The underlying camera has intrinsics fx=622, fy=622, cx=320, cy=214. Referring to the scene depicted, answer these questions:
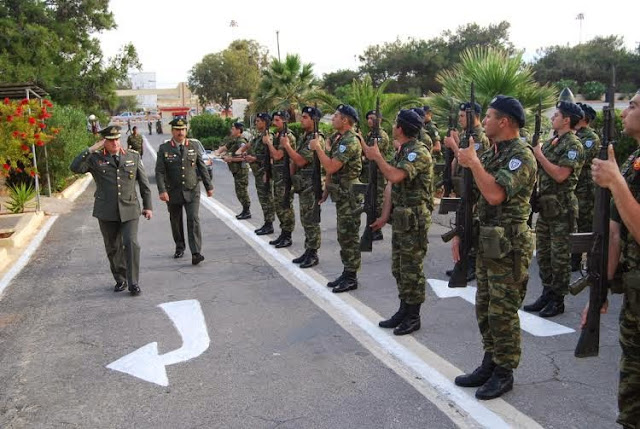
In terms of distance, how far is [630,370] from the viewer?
3.14 metres

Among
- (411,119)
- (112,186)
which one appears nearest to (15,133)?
(112,186)

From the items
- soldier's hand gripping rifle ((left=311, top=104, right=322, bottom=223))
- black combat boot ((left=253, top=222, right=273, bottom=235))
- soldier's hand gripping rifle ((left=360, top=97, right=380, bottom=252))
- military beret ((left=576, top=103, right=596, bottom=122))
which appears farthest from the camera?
black combat boot ((left=253, top=222, right=273, bottom=235))

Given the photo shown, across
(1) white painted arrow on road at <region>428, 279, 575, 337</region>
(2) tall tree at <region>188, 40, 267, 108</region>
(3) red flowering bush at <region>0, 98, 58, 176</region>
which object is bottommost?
(1) white painted arrow on road at <region>428, 279, 575, 337</region>

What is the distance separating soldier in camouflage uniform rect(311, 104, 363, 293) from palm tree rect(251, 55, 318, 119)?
71.0ft

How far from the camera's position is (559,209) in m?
5.98

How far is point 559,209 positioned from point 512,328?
2320mm

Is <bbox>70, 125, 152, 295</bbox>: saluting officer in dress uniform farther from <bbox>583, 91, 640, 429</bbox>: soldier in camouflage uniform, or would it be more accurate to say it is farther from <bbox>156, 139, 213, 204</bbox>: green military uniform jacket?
<bbox>583, 91, 640, 429</bbox>: soldier in camouflage uniform

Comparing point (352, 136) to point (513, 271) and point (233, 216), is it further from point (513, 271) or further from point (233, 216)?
point (233, 216)

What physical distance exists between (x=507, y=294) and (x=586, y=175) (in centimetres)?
346

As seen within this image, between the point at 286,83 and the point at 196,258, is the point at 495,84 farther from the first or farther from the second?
the point at 286,83

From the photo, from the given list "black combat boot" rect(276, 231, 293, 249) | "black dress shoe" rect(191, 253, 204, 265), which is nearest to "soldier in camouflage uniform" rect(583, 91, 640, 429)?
"black dress shoe" rect(191, 253, 204, 265)

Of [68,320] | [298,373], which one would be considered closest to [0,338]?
[68,320]

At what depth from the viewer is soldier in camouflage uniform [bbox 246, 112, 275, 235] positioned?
10203 mm

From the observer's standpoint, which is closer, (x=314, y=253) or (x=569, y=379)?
(x=569, y=379)
